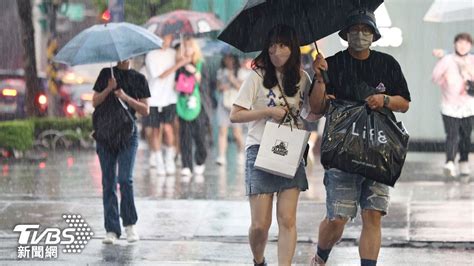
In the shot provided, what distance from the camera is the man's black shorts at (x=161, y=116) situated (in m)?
15.9

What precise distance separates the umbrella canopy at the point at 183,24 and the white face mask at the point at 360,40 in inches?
339

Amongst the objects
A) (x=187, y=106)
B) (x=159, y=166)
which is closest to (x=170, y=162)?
(x=159, y=166)

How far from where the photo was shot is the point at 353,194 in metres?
7.54

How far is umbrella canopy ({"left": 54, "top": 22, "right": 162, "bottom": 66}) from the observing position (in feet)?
32.7

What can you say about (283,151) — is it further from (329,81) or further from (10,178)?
(10,178)

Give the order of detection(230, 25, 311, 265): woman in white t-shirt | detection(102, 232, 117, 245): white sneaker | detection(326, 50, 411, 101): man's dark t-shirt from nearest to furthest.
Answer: detection(326, 50, 411, 101): man's dark t-shirt < detection(230, 25, 311, 265): woman in white t-shirt < detection(102, 232, 117, 245): white sneaker

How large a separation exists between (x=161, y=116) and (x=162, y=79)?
1.73ft

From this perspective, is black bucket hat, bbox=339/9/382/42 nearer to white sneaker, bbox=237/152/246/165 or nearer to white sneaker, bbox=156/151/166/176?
white sneaker, bbox=156/151/166/176

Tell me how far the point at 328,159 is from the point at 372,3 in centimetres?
107

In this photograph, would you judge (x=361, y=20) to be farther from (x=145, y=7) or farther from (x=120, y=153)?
(x=145, y=7)

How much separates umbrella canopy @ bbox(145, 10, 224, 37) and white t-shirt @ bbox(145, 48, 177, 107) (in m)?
0.31

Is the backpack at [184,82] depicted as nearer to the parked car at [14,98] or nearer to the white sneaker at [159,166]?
the white sneaker at [159,166]

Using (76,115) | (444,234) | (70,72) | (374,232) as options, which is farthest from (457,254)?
(70,72)

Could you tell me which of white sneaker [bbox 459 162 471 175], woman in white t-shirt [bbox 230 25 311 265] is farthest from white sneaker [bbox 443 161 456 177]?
woman in white t-shirt [bbox 230 25 311 265]
